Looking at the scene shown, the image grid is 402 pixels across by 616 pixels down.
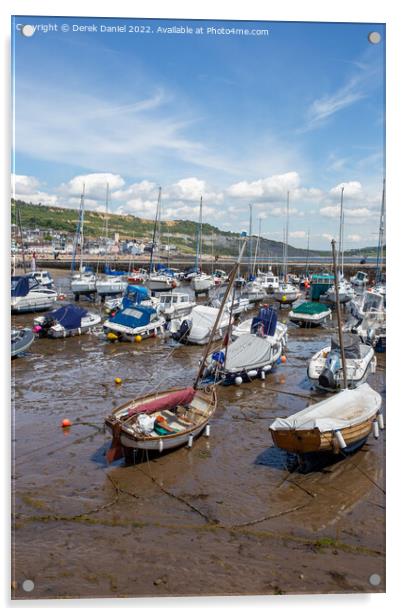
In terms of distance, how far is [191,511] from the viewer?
30.5ft

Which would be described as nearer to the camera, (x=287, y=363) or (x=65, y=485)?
(x=65, y=485)

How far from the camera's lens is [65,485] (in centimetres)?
1064

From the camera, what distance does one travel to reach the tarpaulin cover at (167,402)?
12.6 metres

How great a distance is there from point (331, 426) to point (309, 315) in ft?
73.2

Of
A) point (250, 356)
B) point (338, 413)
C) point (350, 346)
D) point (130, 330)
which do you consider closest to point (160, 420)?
point (338, 413)

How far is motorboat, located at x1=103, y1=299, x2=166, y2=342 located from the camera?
1070 inches

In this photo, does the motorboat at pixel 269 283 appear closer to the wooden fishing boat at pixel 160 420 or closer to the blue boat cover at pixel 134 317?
the blue boat cover at pixel 134 317

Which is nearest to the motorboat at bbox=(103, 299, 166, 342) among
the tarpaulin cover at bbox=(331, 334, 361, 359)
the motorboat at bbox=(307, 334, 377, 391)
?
the motorboat at bbox=(307, 334, 377, 391)

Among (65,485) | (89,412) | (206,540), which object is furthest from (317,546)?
(89,412)

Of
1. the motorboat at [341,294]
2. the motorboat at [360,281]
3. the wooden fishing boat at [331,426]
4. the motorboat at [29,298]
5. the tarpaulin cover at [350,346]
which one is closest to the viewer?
the wooden fishing boat at [331,426]

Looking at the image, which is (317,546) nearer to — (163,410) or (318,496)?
(318,496)

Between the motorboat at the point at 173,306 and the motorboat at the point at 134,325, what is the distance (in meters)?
2.43

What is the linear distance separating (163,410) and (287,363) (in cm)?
1130

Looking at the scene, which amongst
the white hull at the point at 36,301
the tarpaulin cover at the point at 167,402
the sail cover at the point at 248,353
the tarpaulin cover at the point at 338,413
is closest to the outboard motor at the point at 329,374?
the sail cover at the point at 248,353
